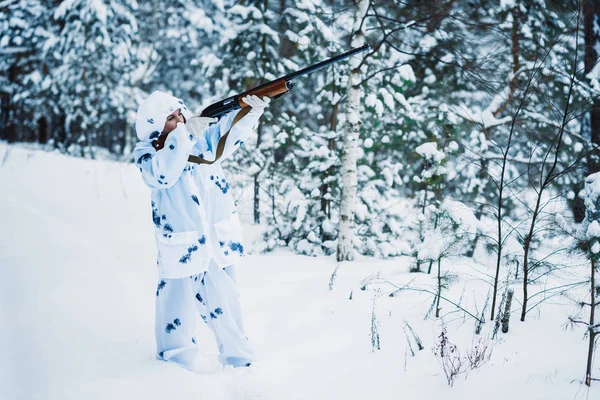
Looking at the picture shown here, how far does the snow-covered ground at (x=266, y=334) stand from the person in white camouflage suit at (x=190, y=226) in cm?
23

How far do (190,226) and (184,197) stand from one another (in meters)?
0.19

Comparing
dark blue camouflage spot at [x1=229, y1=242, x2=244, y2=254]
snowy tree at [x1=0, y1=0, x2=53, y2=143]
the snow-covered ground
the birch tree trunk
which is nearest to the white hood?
dark blue camouflage spot at [x1=229, y1=242, x2=244, y2=254]

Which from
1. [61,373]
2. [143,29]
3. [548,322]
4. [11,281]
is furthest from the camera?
[143,29]

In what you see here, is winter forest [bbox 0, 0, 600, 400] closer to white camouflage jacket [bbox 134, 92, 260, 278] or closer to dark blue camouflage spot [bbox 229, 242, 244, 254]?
dark blue camouflage spot [bbox 229, 242, 244, 254]

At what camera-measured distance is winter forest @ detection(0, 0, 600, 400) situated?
10.0ft

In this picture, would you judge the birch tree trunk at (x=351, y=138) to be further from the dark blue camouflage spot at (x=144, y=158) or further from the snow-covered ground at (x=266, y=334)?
the dark blue camouflage spot at (x=144, y=158)

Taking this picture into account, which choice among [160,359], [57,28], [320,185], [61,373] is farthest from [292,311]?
[57,28]

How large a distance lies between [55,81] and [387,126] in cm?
1167

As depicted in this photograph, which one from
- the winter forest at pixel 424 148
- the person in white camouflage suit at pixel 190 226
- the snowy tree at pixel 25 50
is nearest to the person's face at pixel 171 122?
the person in white camouflage suit at pixel 190 226

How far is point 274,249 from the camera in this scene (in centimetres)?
671

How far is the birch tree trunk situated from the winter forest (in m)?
0.02

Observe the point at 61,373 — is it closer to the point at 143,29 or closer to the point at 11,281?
the point at 11,281

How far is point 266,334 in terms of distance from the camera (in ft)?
11.3

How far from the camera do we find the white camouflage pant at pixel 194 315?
2684mm
